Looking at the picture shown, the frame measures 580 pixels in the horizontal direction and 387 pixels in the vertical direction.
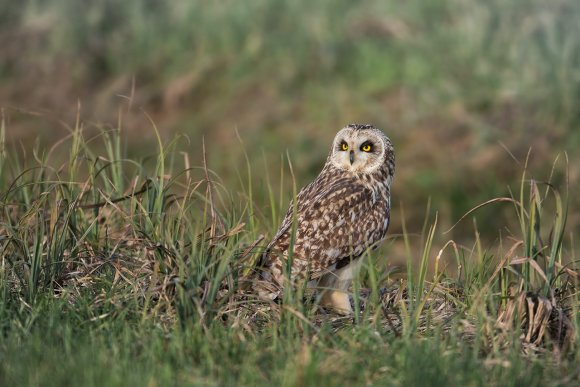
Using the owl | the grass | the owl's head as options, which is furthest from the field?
the owl's head

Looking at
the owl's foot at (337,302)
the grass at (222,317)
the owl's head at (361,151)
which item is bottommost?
the owl's foot at (337,302)

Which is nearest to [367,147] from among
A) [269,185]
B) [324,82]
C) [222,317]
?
[269,185]

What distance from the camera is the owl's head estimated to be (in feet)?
21.7

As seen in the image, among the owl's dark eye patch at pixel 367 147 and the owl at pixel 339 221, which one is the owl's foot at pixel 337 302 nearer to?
the owl at pixel 339 221

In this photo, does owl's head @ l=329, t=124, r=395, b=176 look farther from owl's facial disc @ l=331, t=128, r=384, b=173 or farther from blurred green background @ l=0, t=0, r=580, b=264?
blurred green background @ l=0, t=0, r=580, b=264

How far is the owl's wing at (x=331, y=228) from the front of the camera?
6141 mm

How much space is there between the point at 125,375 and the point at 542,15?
851 cm

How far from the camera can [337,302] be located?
608 centimetres

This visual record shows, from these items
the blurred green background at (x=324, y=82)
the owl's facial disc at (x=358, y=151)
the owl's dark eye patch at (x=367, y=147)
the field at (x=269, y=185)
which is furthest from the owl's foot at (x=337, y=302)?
the blurred green background at (x=324, y=82)

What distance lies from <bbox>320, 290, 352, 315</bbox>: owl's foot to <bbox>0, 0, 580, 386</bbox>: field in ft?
0.48

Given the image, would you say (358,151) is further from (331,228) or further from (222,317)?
(222,317)

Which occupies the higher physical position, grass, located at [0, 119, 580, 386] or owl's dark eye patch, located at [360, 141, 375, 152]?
owl's dark eye patch, located at [360, 141, 375, 152]

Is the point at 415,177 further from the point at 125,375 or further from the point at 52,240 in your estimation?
the point at 125,375

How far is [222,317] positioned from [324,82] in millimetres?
7402
